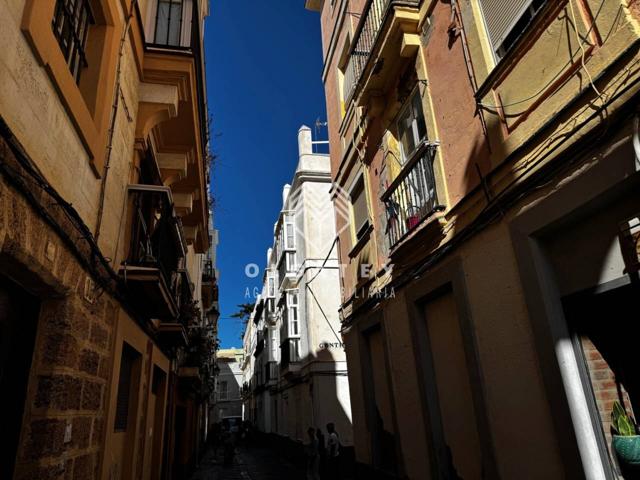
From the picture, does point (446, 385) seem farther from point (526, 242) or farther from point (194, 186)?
point (194, 186)

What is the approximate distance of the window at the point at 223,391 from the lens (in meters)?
55.7

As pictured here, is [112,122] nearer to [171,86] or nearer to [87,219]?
[87,219]

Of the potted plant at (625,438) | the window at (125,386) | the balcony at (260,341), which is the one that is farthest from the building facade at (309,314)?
the potted plant at (625,438)

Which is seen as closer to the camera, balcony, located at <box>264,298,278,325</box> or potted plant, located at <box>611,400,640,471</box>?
potted plant, located at <box>611,400,640,471</box>

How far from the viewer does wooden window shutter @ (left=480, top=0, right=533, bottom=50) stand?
4.41 metres

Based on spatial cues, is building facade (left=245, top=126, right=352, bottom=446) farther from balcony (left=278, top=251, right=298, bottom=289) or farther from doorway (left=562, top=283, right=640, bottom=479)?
doorway (left=562, top=283, right=640, bottom=479)

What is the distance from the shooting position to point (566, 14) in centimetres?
361

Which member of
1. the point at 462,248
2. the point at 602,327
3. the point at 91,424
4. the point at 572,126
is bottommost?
the point at 91,424

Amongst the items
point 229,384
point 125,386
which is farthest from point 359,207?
point 229,384

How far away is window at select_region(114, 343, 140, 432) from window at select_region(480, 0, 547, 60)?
205 inches

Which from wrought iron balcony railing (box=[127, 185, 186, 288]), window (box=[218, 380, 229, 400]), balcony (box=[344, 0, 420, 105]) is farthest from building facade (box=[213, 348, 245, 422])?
balcony (box=[344, 0, 420, 105])

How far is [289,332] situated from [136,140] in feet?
48.0

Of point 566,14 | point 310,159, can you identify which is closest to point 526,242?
point 566,14

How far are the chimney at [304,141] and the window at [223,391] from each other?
43.7m
